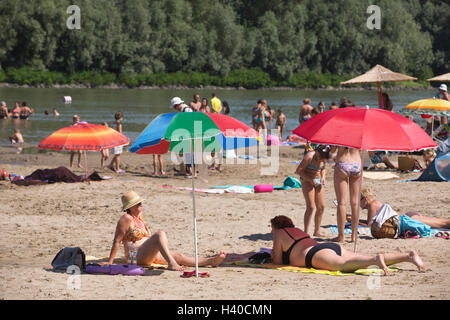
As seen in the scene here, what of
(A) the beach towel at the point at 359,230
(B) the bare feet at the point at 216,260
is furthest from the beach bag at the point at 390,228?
(B) the bare feet at the point at 216,260

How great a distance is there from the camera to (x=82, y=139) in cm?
1248

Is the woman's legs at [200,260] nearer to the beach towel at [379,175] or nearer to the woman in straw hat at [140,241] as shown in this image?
the woman in straw hat at [140,241]

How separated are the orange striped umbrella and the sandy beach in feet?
2.70

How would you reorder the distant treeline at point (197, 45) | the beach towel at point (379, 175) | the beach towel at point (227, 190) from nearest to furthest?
the beach towel at point (227, 190)
the beach towel at point (379, 175)
the distant treeline at point (197, 45)

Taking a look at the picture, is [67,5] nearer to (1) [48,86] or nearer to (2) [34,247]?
(1) [48,86]

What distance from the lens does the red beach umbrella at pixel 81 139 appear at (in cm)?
1238

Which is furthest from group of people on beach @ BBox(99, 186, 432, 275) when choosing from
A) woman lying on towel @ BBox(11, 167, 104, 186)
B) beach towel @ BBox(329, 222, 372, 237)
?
woman lying on towel @ BBox(11, 167, 104, 186)

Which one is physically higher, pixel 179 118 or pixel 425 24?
pixel 425 24

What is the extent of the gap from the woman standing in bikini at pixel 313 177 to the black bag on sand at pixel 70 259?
3.06 meters

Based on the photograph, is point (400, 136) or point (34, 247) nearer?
point (400, 136)

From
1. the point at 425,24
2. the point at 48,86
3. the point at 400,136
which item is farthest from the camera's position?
the point at 425,24

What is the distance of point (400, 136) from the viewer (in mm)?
7043
